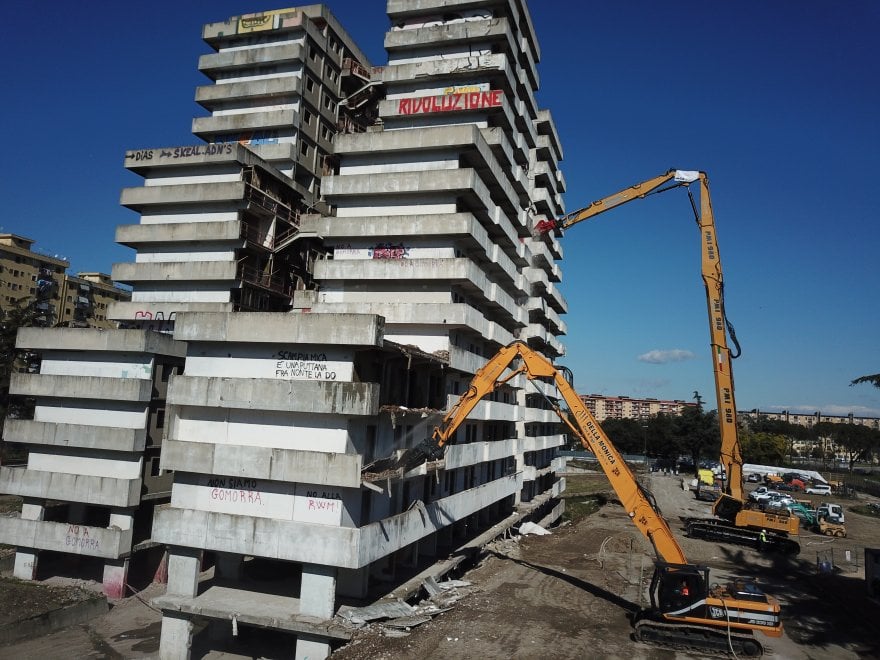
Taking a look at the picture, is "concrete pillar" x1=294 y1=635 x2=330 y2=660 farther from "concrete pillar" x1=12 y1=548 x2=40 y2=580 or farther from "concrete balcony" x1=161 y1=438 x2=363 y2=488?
"concrete pillar" x1=12 y1=548 x2=40 y2=580

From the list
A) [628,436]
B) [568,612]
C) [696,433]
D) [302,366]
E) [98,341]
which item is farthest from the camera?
[628,436]

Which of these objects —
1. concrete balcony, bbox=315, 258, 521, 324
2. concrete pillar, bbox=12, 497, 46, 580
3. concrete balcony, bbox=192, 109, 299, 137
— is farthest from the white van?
concrete pillar, bbox=12, 497, 46, 580

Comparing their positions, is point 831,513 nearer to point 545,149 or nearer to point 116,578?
point 545,149

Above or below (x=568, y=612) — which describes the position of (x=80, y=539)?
above

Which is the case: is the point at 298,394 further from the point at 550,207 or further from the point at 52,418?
the point at 550,207

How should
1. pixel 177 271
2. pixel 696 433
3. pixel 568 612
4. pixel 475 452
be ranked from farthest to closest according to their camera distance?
pixel 696 433 < pixel 177 271 < pixel 475 452 < pixel 568 612

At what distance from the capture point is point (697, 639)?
22.6m

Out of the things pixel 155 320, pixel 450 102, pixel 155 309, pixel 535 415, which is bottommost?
pixel 535 415

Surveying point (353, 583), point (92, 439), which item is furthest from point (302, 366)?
point (92, 439)

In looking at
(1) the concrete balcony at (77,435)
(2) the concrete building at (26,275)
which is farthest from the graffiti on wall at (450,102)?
(2) the concrete building at (26,275)

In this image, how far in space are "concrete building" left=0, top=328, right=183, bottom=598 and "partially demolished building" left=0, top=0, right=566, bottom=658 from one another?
111 centimetres

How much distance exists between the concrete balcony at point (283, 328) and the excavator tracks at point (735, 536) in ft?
110

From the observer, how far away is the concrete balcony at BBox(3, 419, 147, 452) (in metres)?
Answer: 35.3

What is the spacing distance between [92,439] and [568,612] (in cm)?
2817
